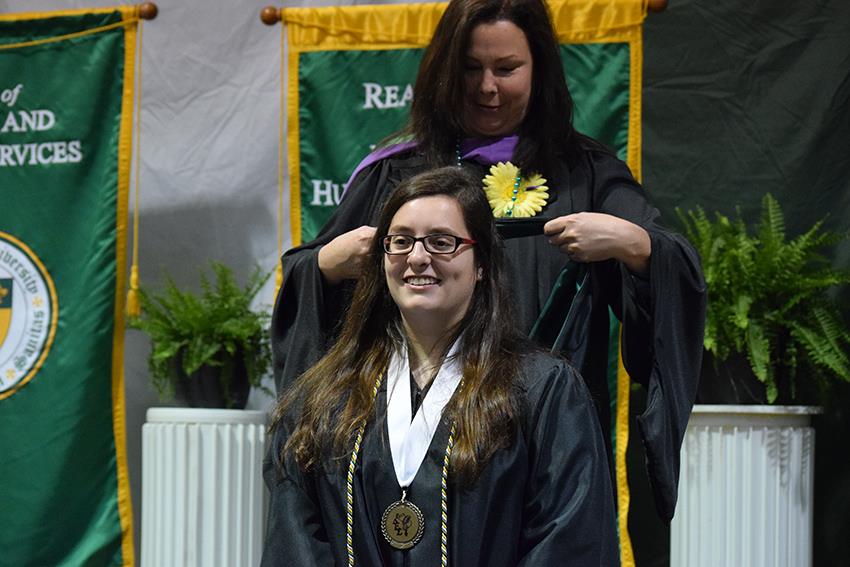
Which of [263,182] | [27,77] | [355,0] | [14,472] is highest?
[355,0]

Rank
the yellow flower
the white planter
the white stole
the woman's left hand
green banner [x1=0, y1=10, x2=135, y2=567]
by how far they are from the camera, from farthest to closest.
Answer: green banner [x1=0, y1=10, x2=135, y2=567] → the white planter → the yellow flower → the woman's left hand → the white stole

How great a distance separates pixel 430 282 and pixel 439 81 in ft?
2.48

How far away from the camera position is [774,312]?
426 centimetres

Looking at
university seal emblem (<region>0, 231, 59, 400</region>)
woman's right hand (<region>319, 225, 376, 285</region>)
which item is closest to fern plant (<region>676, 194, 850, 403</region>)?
woman's right hand (<region>319, 225, 376, 285</region>)

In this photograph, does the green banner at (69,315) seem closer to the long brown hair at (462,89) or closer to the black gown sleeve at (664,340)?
the long brown hair at (462,89)

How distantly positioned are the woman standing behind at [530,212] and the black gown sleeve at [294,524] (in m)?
0.50

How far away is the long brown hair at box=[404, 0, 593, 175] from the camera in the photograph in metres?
3.23

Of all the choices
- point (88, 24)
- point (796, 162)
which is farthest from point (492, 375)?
point (88, 24)

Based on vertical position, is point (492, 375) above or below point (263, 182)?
below

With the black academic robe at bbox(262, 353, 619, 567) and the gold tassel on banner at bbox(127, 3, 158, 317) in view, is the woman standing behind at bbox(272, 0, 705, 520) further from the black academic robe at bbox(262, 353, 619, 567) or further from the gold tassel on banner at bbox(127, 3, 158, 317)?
the gold tassel on banner at bbox(127, 3, 158, 317)

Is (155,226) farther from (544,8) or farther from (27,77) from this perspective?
(544,8)

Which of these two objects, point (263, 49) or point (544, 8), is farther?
point (263, 49)

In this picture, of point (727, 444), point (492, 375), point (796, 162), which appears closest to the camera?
point (492, 375)

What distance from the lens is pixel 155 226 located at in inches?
207
